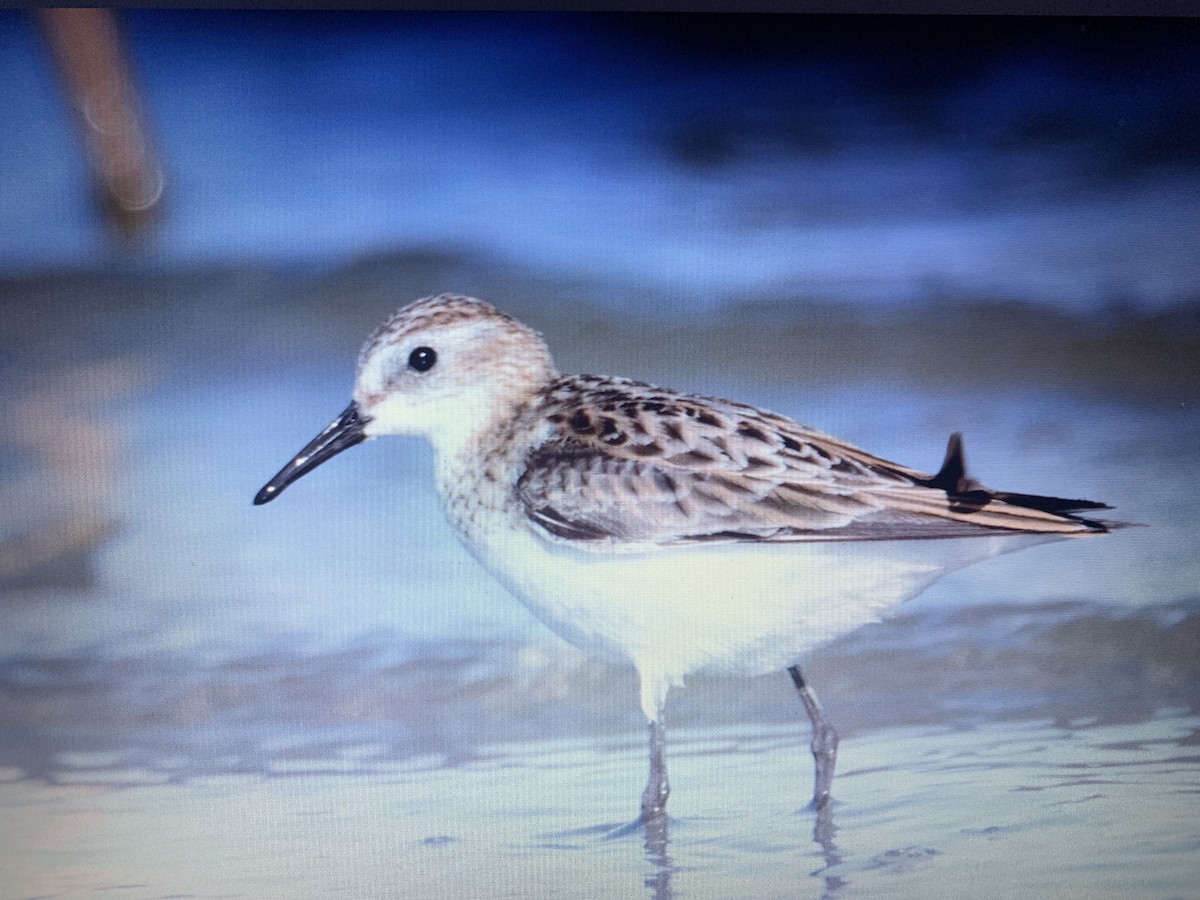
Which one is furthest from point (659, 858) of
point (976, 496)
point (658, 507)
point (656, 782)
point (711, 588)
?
point (976, 496)

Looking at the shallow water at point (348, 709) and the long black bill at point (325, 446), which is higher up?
the long black bill at point (325, 446)

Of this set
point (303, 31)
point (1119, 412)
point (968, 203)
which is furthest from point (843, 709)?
point (303, 31)

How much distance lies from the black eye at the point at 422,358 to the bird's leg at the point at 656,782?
0.64 meters

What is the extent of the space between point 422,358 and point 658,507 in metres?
0.43

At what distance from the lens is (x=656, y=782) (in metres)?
1.97

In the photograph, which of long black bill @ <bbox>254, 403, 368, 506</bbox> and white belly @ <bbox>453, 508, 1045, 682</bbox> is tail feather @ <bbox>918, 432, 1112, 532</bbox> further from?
long black bill @ <bbox>254, 403, 368, 506</bbox>

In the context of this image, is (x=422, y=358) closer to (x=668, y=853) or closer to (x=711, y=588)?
(x=711, y=588)

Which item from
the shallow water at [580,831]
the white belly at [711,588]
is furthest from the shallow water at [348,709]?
the white belly at [711,588]

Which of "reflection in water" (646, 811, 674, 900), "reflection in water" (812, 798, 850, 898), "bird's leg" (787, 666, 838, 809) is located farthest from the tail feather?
"reflection in water" (646, 811, 674, 900)

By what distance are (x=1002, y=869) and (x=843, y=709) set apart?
13.7 inches

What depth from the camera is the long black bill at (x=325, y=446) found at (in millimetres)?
1957

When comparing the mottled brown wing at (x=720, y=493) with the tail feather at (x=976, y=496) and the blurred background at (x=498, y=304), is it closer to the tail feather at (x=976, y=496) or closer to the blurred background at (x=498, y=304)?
the tail feather at (x=976, y=496)

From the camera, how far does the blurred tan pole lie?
202 cm

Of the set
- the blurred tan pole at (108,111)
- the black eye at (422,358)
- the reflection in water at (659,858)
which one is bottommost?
the reflection in water at (659,858)
